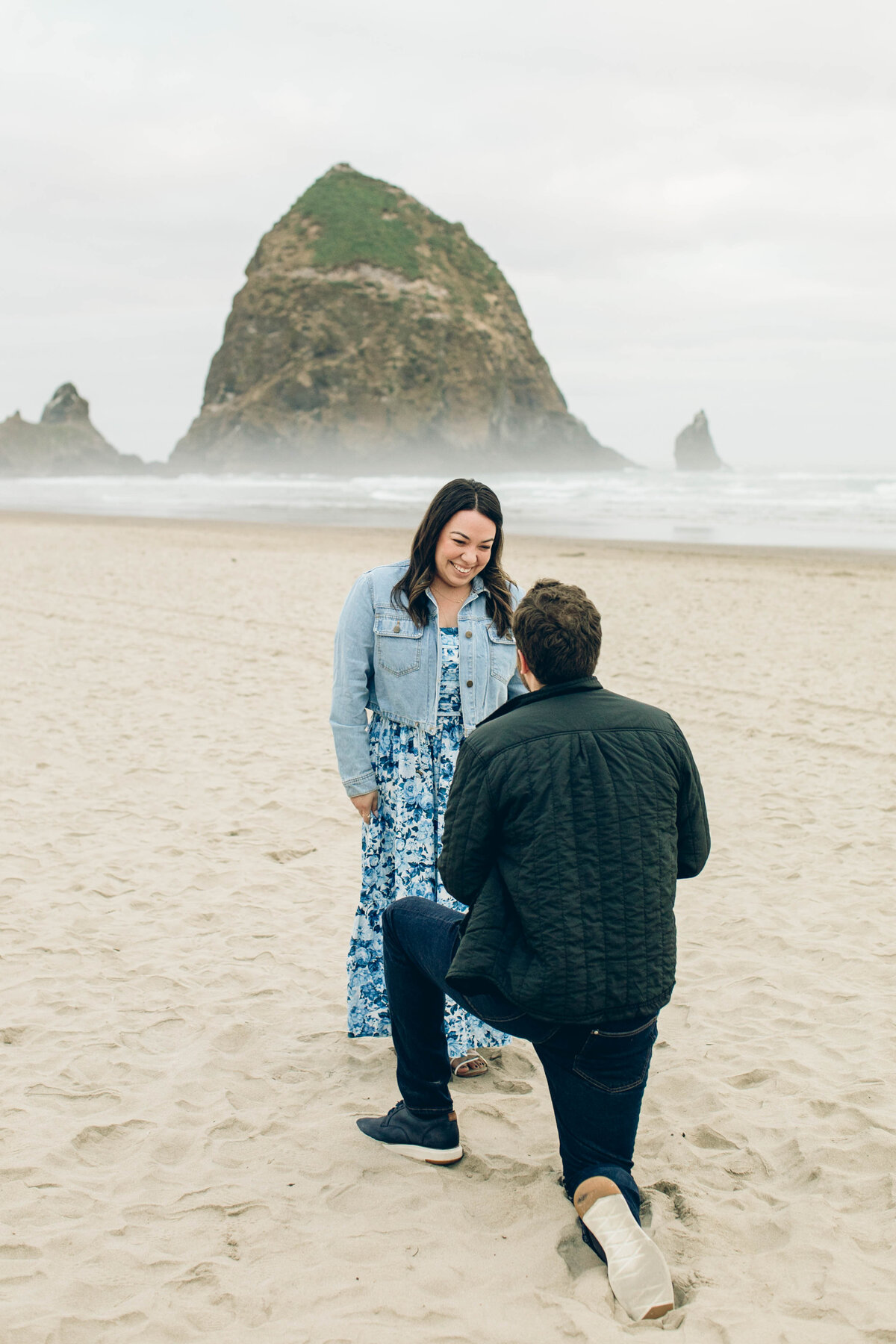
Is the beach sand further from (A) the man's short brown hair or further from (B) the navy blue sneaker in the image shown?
(A) the man's short brown hair

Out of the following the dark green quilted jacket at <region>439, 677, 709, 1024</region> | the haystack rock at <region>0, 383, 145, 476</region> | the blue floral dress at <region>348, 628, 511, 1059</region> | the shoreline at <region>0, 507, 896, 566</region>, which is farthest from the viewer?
the haystack rock at <region>0, 383, 145, 476</region>

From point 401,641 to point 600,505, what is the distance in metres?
30.7

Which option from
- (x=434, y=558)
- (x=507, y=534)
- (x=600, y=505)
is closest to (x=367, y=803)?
(x=434, y=558)

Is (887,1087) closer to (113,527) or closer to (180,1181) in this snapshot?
(180,1181)

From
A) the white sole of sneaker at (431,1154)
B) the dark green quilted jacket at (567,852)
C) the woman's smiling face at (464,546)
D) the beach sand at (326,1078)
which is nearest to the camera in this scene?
the dark green quilted jacket at (567,852)

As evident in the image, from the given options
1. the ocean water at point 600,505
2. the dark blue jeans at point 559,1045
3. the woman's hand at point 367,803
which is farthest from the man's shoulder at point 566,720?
the ocean water at point 600,505

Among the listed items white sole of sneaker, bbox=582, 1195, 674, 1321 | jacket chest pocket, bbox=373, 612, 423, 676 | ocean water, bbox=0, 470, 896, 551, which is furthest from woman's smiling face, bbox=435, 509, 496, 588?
ocean water, bbox=0, 470, 896, 551

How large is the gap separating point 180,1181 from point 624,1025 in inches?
49.0

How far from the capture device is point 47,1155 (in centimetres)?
256

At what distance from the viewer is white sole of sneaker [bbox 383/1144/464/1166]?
258 centimetres

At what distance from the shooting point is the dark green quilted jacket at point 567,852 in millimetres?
1990

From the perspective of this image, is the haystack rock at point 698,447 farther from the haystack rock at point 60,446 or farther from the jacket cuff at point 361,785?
the jacket cuff at point 361,785

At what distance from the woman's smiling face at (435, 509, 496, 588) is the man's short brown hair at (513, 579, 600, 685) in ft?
2.21

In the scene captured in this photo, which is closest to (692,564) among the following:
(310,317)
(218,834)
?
(218,834)
